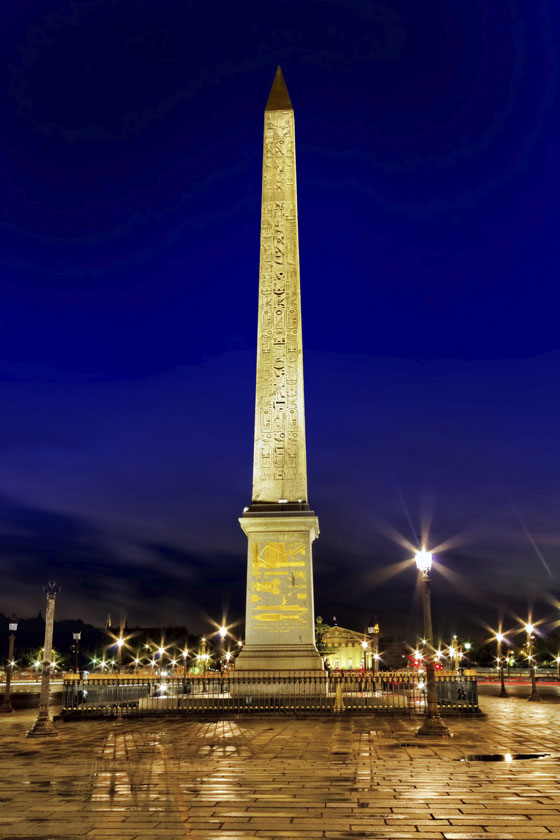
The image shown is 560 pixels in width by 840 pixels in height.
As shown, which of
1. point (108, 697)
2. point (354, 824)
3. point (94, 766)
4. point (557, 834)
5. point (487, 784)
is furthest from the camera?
point (108, 697)

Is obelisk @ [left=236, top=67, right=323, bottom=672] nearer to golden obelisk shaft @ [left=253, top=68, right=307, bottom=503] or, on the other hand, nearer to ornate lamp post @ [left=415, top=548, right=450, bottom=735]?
golden obelisk shaft @ [left=253, top=68, right=307, bottom=503]

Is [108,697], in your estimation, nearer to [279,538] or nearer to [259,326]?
[279,538]

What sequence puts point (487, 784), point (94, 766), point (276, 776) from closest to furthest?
1. point (487, 784)
2. point (276, 776)
3. point (94, 766)

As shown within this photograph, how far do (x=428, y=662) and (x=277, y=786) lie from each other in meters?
6.99

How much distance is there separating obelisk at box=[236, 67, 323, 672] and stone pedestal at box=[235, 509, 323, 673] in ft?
0.09

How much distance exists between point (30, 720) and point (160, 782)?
13.4 metres

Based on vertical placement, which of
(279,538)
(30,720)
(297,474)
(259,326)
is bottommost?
(30,720)

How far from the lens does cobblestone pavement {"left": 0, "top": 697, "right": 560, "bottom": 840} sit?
6.55 m

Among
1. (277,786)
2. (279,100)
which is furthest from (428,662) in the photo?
(279,100)

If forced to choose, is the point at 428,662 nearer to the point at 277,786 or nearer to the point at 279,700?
the point at 279,700

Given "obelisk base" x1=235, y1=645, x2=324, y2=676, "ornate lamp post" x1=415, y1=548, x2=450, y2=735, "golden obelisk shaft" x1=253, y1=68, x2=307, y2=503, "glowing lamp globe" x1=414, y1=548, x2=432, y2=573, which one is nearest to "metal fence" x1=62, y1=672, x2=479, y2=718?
"obelisk base" x1=235, y1=645, x2=324, y2=676

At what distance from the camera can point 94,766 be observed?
413 inches

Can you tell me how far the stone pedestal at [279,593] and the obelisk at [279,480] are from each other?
0.03m

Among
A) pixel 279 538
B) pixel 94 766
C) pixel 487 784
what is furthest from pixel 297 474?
pixel 487 784
